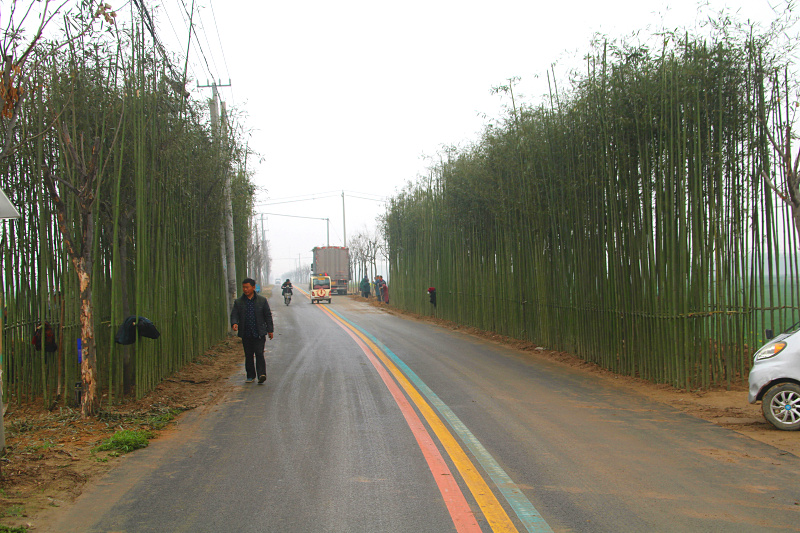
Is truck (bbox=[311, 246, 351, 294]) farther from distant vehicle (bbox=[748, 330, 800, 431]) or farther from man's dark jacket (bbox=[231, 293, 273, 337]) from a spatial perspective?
distant vehicle (bbox=[748, 330, 800, 431])

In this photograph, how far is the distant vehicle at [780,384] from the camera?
636 cm

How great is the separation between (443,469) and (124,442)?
324cm

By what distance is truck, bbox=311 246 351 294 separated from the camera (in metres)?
52.5

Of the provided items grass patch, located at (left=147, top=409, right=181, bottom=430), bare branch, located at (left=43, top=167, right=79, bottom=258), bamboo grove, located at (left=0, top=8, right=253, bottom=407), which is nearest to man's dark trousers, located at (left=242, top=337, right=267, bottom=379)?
bamboo grove, located at (left=0, top=8, right=253, bottom=407)

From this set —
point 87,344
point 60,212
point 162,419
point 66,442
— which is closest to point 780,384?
point 162,419

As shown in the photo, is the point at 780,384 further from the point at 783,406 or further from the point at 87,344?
the point at 87,344

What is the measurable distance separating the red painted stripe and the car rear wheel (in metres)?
3.59

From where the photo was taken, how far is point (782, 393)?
21.0 feet

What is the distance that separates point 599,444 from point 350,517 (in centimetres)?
293

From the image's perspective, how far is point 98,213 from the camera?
301 inches

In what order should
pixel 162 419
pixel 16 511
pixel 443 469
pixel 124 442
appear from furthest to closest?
1. pixel 162 419
2. pixel 124 442
3. pixel 443 469
4. pixel 16 511

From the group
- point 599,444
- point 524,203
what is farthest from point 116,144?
point 524,203

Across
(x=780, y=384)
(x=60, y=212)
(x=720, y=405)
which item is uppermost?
(x=60, y=212)

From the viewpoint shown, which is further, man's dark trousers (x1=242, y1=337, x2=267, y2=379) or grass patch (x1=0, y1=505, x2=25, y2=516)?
man's dark trousers (x1=242, y1=337, x2=267, y2=379)
